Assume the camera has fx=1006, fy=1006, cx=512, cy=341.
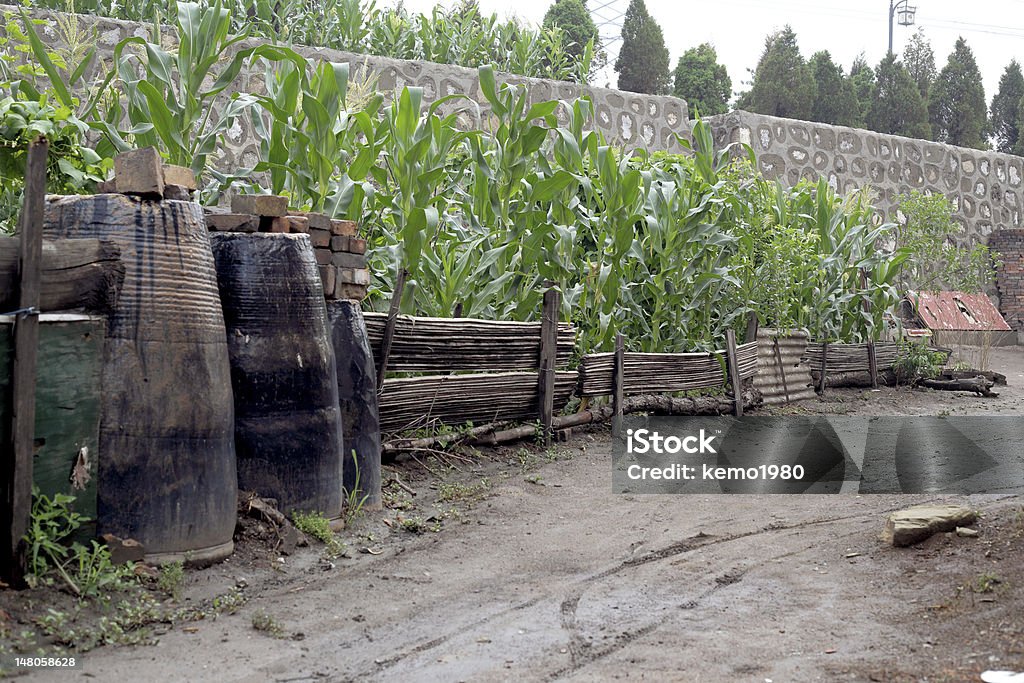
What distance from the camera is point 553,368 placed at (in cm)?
741

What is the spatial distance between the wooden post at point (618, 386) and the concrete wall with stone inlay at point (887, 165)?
6.50 metres

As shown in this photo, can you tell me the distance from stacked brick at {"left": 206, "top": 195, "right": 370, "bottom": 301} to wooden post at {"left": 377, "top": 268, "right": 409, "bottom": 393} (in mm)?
517

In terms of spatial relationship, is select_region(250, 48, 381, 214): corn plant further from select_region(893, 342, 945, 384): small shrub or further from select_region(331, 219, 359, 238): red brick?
select_region(893, 342, 945, 384): small shrub

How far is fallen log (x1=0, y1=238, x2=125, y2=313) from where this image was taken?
3.89m

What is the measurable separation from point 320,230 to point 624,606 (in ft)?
8.33

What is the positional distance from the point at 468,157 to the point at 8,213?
3565 millimetres

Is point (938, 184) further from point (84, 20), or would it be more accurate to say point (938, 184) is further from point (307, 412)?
point (307, 412)

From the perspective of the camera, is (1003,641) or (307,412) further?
(307,412)

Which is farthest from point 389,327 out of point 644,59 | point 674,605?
point 644,59

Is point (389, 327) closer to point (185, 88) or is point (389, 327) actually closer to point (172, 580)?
point (185, 88)

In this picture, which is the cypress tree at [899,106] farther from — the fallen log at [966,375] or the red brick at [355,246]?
the red brick at [355,246]

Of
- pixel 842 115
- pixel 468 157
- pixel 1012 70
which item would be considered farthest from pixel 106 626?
pixel 1012 70

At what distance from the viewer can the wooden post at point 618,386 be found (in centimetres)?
809

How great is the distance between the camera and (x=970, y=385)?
36.3 ft
